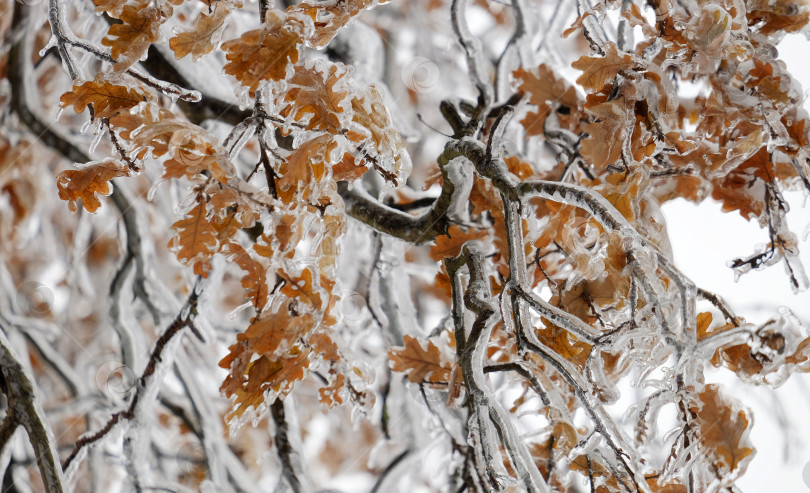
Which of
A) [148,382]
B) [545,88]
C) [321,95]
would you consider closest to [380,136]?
[321,95]

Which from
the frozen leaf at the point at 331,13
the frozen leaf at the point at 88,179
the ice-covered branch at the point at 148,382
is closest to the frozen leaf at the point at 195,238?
the frozen leaf at the point at 88,179

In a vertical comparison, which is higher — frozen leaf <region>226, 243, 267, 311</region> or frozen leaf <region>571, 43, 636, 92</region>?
frozen leaf <region>571, 43, 636, 92</region>

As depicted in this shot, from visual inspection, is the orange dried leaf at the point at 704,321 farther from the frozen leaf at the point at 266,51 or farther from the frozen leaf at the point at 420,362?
the frozen leaf at the point at 266,51

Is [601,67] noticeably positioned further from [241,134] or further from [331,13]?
[241,134]

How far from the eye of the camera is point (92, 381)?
8.73 ft

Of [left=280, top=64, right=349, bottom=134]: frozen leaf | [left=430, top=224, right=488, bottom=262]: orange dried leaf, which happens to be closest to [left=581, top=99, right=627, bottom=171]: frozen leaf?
[left=430, top=224, right=488, bottom=262]: orange dried leaf

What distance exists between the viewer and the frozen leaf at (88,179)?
2.26 feet

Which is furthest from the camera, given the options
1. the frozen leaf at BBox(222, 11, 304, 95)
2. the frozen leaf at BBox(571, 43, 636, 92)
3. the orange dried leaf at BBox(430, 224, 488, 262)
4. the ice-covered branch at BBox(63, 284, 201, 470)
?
the ice-covered branch at BBox(63, 284, 201, 470)

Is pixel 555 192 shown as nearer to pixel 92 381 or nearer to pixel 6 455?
pixel 6 455

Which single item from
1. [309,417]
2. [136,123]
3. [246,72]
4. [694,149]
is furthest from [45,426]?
[309,417]

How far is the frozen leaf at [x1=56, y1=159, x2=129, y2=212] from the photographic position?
69cm

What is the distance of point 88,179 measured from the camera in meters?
0.69

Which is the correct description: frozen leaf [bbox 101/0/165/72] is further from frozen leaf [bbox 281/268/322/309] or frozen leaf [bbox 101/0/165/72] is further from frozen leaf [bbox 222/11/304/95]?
frozen leaf [bbox 281/268/322/309]

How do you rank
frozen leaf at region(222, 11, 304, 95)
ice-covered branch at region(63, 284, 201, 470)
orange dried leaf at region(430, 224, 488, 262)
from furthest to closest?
ice-covered branch at region(63, 284, 201, 470) → orange dried leaf at region(430, 224, 488, 262) → frozen leaf at region(222, 11, 304, 95)
